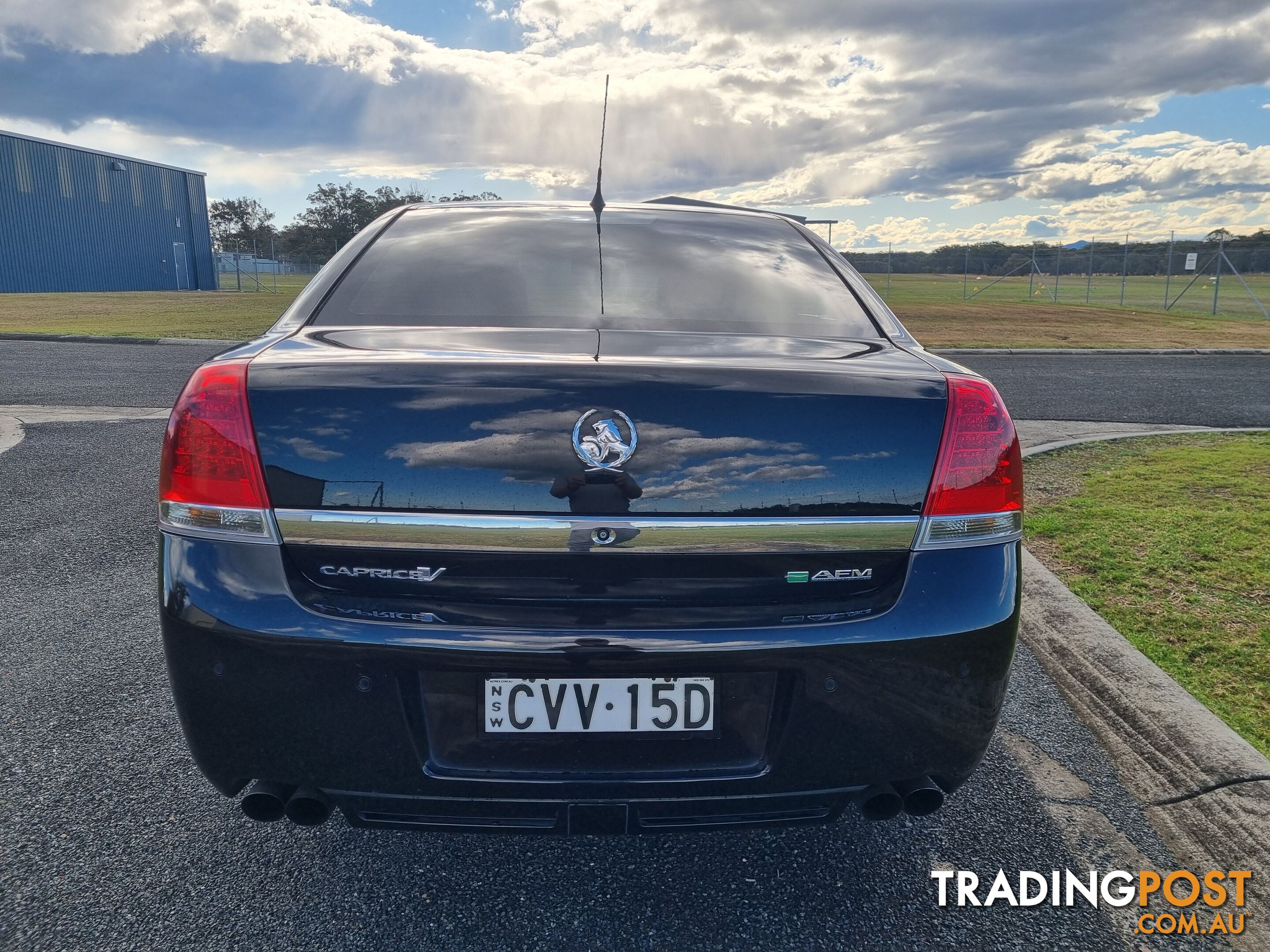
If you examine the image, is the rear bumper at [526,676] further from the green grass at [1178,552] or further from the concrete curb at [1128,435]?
the concrete curb at [1128,435]

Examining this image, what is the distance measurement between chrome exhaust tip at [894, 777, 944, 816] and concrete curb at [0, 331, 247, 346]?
14.4 meters

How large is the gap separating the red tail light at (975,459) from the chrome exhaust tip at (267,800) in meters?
1.36

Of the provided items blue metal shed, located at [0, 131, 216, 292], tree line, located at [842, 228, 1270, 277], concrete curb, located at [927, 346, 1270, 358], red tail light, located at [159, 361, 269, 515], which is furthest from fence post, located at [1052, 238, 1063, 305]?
blue metal shed, located at [0, 131, 216, 292]

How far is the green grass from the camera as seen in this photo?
3.15m

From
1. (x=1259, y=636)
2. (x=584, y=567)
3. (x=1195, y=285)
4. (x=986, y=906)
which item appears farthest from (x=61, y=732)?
(x=1195, y=285)

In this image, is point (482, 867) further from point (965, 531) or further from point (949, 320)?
point (949, 320)

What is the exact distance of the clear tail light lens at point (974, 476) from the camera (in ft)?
5.89

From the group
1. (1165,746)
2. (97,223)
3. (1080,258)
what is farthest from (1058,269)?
(97,223)

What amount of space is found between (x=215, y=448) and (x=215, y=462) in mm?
27

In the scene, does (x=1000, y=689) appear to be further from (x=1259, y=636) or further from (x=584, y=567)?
(x=1259, y=636)

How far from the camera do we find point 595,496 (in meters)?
1.68

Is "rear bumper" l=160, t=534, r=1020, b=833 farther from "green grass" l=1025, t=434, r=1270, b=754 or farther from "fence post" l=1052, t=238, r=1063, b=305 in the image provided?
"fence post" l=1052, t=238, r=1063, b=305

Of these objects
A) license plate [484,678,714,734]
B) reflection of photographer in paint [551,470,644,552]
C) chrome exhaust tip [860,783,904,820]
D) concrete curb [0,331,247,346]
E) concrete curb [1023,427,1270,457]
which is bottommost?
concrete curb [0,331,247,346]

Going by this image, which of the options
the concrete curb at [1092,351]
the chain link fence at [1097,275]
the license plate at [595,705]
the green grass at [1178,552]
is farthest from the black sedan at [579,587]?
the chain link fence at [1097,275]
